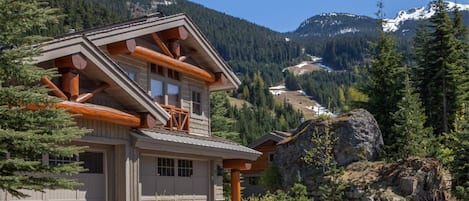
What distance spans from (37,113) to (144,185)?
28.2 feet

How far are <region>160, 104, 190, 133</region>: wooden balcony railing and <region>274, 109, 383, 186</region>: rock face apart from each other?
9.64 meters

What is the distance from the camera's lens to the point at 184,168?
20203 millimetres

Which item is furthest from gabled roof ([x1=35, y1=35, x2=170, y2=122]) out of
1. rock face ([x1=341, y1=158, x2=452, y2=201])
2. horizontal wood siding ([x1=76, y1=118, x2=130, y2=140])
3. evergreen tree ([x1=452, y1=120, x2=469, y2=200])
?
evergreen tree ([x1=452, y1=120, x2=469, y2=200])

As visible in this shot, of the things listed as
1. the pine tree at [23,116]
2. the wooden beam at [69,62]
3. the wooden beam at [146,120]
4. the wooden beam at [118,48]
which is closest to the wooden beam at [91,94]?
the wooden beam at [69,62]

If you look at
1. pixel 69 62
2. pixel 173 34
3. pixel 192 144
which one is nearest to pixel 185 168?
pixel 192 144

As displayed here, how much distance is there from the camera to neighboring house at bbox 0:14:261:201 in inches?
558

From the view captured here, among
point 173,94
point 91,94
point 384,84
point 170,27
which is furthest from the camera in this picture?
point 384,84

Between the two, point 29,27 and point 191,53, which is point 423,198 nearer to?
point 191,53

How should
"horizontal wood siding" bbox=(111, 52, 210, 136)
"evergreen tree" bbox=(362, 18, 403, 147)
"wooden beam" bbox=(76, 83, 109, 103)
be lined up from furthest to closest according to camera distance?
"evergreen tree" bbox=(362, 18, 403, 147) < "horizontal wood siding" bbox=(111, 52, 210, 136) < "wooden beam" bbox=(76, 83, 109, 103)

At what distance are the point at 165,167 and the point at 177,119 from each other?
6.07 feet

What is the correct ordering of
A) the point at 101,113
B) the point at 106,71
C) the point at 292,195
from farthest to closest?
1. the point at 292,195
2. the point at 106,71
3. the point at 101,113

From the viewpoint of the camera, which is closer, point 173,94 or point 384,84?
point 173,94

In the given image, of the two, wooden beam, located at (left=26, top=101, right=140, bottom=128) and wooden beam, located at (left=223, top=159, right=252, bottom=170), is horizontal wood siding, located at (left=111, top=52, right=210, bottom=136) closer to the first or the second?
wooden beam, located at (left=223, top=159, right=252, bottom=170)

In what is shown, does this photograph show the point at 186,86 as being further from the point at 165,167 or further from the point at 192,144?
the point at 192,144
